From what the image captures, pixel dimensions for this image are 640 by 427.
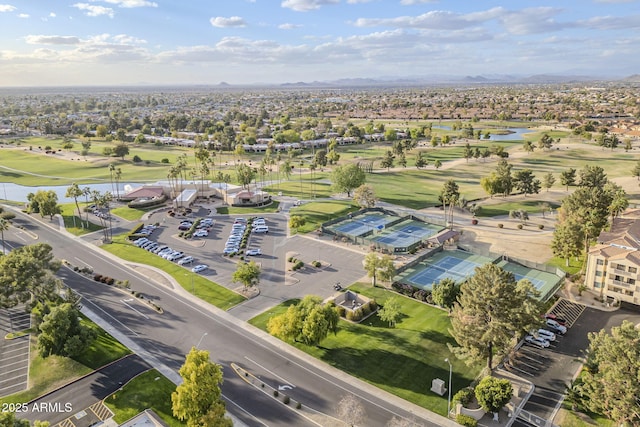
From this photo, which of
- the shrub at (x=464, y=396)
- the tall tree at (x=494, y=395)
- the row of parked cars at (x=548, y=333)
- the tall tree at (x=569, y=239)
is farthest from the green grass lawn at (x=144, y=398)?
the tall tree at (x=569, y=239)

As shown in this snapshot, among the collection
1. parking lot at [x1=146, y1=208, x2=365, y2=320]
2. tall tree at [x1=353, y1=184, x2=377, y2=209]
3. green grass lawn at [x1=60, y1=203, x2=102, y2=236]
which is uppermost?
tall tree at [x1=353, y1=184, x2=377, y2=209]

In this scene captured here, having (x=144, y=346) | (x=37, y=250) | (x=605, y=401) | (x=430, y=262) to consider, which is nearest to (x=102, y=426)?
(x=144, y=346)

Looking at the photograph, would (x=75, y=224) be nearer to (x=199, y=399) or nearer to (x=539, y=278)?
(x=199, y=399)

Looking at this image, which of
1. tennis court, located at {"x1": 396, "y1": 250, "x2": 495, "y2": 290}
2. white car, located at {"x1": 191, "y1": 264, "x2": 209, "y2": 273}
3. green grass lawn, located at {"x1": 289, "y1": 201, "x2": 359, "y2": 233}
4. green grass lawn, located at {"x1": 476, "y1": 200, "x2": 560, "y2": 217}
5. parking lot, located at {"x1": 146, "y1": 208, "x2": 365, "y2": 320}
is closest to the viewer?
parking lot, located at {"x1": 146, "y1": 208, "x2": 365, "y2": 320}

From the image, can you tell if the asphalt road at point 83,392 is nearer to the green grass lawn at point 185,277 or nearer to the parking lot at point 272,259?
the parking lot at point 272,259

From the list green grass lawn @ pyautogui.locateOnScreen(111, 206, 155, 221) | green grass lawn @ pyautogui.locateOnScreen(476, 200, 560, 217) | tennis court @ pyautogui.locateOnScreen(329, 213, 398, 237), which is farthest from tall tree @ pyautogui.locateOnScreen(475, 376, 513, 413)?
green grass lawn @ pyautogui.locateOnScreen(111, 206, 155, 221)

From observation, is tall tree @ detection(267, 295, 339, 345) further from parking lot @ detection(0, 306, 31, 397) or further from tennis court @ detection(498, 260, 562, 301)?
tennis court @ detection(498, 260, 562, 301)

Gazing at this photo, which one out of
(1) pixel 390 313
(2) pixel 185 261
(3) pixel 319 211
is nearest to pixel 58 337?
(2) pixel 185 261
